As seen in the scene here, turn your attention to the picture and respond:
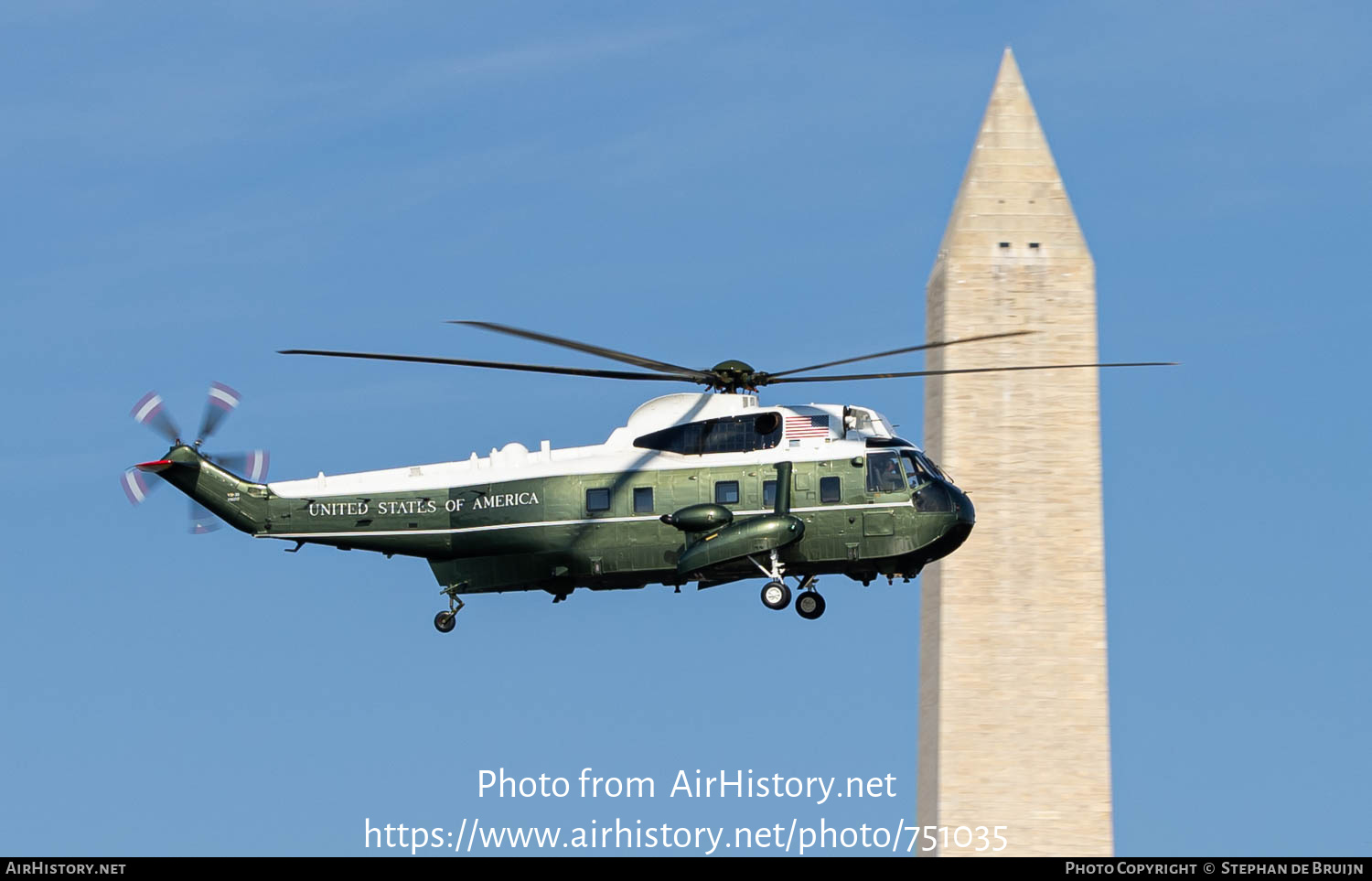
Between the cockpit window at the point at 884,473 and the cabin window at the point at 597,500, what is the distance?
5694mm

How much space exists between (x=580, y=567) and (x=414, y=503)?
4.16m

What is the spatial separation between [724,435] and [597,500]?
306 cm

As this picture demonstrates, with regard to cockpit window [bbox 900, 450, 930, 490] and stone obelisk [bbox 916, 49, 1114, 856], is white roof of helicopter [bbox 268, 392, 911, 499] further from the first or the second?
stone obelisk [bbox 916, 49, 1114, 856]

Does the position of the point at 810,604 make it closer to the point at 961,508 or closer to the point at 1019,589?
the point at 961,508

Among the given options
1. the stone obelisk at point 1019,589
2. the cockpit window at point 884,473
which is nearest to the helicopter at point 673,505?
the cockpit window at point 884,473

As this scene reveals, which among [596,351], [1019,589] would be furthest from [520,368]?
[1019,589]

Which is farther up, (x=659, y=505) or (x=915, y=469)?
(x=915, y=469)

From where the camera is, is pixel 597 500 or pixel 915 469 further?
pixel 597 500

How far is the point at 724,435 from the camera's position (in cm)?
5734

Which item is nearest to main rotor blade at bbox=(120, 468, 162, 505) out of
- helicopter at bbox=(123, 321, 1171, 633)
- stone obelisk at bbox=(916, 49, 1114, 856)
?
helicopter at bbox=(123, 321, 1171, 633)

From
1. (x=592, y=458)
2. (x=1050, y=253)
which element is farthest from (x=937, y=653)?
(x=592, y=458)

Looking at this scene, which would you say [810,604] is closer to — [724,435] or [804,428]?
[804,428]

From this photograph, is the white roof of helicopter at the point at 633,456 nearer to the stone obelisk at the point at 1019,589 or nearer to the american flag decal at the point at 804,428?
the american flag decal at the point at 804,428
